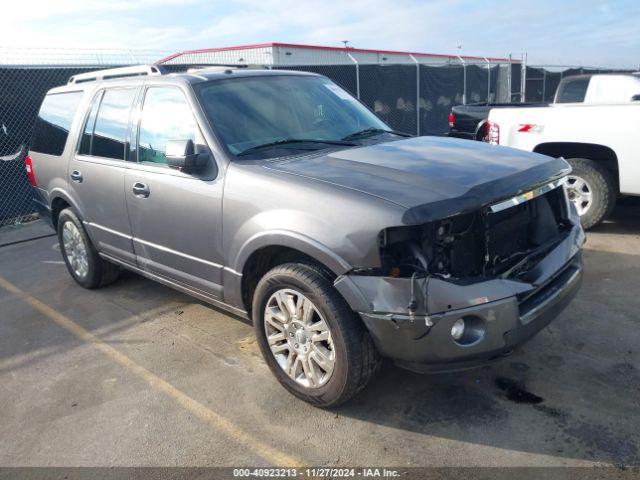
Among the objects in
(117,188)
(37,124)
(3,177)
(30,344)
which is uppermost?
(37,124)

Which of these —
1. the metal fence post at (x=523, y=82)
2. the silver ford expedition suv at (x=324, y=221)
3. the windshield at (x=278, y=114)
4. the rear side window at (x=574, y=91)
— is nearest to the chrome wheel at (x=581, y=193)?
the silver ford expedition suv at (x=324, y=221)

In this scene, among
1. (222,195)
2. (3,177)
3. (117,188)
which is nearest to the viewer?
(222,195)

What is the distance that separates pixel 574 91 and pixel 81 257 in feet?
28.2

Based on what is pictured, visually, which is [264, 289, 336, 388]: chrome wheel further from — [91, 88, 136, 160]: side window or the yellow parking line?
[91, 88, 136, 160]: side window

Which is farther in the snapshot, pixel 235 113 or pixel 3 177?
pixel 3 177

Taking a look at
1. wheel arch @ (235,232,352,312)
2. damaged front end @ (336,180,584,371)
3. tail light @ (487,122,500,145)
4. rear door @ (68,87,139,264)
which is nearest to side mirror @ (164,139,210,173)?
wheel arch @ (235,232,352,312)

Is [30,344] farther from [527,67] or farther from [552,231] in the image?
[527,67]

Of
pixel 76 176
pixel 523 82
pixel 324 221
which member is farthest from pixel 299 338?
pixel 523 82

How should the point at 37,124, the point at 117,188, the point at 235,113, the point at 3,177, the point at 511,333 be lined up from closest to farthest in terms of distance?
the point at 511,333 → the point at 235,113 → the point at 117,188 → the point at 37,124 → the point at 3,177

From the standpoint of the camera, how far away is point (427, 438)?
2826 millimetres

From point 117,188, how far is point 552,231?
10.6 ft

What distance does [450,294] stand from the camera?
252 centimetres

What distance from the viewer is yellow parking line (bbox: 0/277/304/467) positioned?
2801mm

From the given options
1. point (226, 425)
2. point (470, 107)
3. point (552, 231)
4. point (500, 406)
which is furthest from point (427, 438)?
point (470, 107)
